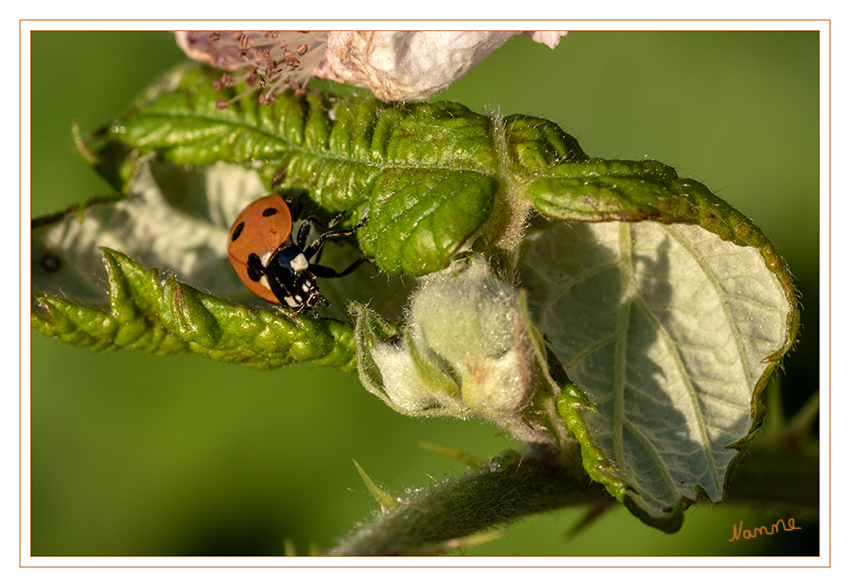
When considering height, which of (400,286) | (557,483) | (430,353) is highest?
(400,286)

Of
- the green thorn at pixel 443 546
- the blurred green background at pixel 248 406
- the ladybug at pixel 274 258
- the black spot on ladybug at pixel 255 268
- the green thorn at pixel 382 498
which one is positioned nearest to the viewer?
the green thorn at pixel 443 546

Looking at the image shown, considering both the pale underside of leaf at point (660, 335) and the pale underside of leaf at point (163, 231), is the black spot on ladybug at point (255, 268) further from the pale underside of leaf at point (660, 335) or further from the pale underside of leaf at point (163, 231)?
the pale underside of leaf at point (660, 335)

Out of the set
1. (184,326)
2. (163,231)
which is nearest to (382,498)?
(184,326)

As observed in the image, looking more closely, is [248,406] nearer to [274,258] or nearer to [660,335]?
[274,258]

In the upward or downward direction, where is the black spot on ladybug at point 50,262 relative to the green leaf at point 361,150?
downward

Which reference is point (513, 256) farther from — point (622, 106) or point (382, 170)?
point (622, 106)

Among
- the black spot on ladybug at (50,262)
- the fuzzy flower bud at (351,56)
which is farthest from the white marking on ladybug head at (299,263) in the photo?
the black spot on ladybug at (50,262)
